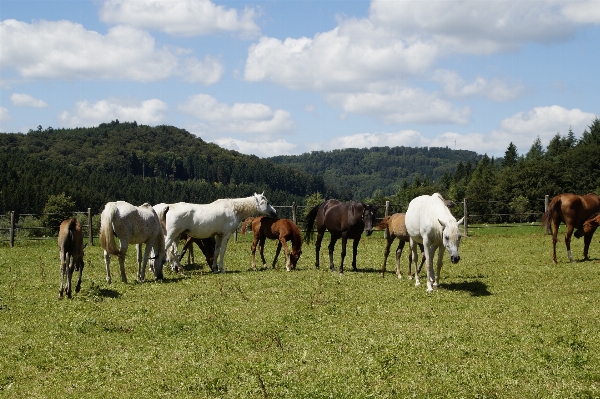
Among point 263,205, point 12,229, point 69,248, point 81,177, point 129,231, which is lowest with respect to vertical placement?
point 12,229

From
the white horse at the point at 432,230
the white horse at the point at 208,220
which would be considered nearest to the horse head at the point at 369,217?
the white horse at the point at 432,230

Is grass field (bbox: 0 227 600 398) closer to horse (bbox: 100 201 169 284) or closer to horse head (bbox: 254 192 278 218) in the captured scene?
horse (bbox: 100 201 169 284)

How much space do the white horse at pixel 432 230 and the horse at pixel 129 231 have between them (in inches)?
261

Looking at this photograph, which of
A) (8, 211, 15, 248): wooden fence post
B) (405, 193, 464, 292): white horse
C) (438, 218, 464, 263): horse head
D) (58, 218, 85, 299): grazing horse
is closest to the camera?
(58, 218, 85, 299): grazing horse

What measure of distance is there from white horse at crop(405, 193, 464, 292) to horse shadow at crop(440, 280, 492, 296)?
0.48m

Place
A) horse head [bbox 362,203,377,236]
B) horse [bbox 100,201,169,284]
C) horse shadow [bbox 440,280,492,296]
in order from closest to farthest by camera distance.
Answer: horse shadow [bbox 440,280,492,296]
horse [bbox 100,201,169,284]
horse head [bbox 362,203,377,236]

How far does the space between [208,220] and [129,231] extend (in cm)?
262

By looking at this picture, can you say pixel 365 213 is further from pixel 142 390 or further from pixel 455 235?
pixel 142 390

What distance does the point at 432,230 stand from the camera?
1366 centimetres

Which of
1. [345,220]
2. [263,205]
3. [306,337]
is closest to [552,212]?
[345,220]

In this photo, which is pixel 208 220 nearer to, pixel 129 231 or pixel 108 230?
pixel 129 231

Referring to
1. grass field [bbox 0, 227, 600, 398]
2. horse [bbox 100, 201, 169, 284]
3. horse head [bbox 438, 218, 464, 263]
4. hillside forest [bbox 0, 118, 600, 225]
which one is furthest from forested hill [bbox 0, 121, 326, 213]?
horse head [bbox 438, 218, 464, 263]

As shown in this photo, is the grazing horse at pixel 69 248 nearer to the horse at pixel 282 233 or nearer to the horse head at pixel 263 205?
the horse at pixel 282 233

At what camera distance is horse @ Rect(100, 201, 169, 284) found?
1440 centimetres
